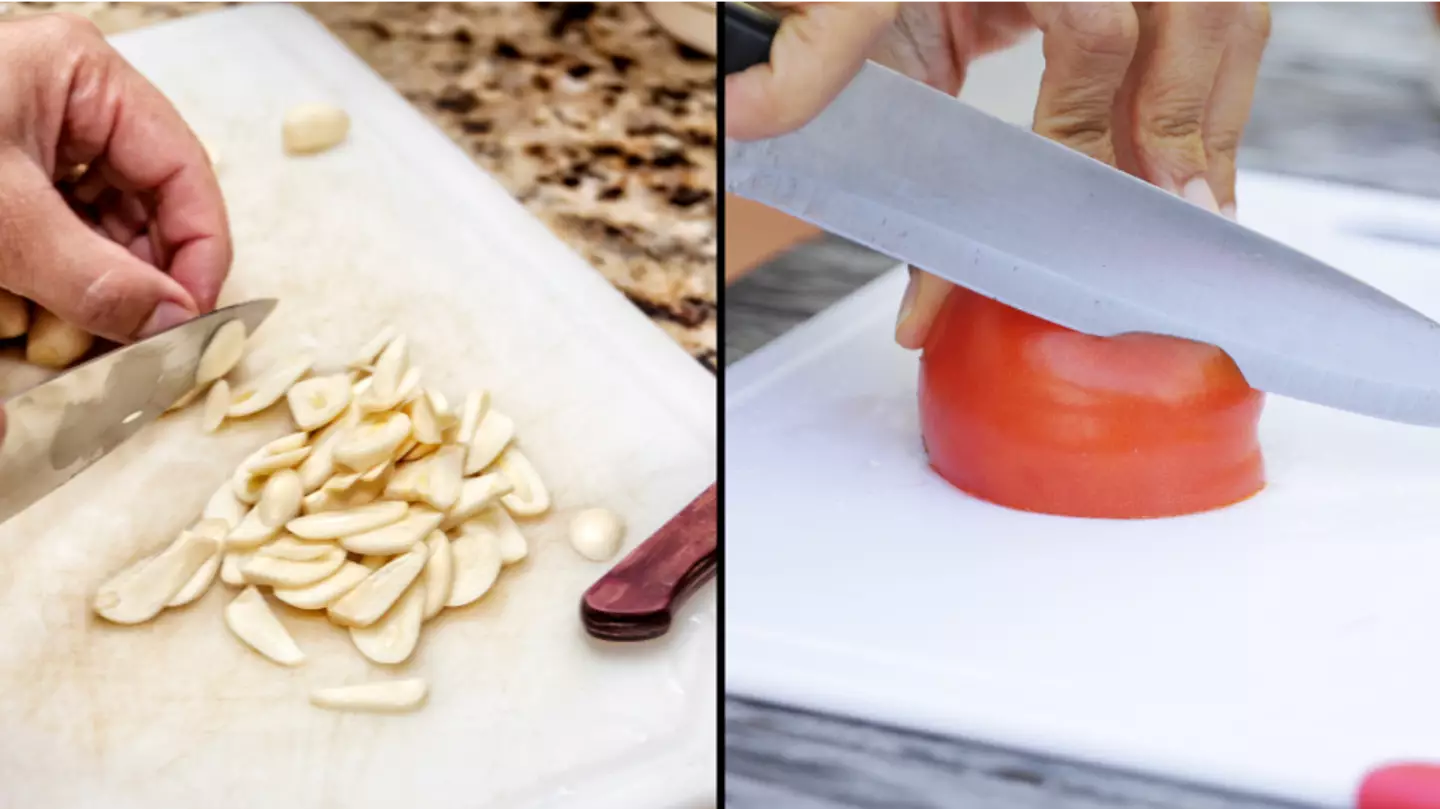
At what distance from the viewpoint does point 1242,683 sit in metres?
0.49

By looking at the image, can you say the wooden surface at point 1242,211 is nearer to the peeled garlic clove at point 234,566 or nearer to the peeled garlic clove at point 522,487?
the peeled garlic clove at point 522,487

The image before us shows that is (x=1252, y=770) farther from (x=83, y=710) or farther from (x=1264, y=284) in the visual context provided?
(x=83, y=710)

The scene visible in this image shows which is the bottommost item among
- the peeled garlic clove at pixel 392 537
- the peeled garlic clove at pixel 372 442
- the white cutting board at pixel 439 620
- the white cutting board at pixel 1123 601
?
the white cutting board at pixel 439 620

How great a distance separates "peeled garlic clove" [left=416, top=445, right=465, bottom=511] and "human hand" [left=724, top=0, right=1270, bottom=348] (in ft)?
0.86

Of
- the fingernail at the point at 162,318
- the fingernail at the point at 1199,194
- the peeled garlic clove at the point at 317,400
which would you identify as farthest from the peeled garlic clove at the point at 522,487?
the fingernail at the point at 1199,194

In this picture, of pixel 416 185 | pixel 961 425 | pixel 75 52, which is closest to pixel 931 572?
pixel 961 425

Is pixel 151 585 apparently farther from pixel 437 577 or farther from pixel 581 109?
pixel 581 109

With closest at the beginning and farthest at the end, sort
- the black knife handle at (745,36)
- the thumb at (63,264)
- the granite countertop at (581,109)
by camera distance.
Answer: the black knife handle at (745,36)
the thumb at (63,264)
the granite countertop at (581,109)

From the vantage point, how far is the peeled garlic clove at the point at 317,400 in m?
0.68

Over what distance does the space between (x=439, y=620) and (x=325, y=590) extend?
0.19 feet

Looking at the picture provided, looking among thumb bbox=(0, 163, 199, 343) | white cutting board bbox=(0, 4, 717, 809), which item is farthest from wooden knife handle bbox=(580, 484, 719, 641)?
thumb bbox=(0, 163, 199, 343)

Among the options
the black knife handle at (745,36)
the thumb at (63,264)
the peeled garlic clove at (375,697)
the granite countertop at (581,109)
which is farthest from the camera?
the granite countertop at (581,109)

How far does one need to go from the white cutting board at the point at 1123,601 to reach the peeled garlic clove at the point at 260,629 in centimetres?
22

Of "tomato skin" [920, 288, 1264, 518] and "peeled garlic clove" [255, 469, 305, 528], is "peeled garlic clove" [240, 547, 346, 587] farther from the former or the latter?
"tomato skin" [920, 288, 1264, 518]
